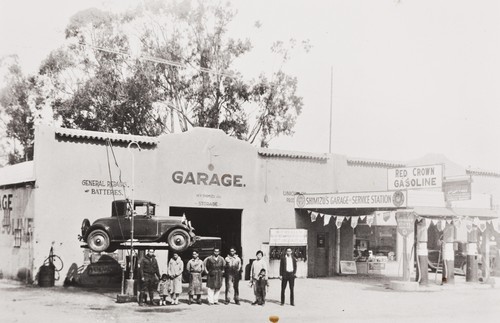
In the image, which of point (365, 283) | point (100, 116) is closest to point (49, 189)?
point (365, 283)

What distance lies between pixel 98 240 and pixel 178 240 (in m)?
2.51

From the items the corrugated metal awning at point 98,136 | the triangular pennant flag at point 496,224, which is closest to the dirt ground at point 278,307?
the triangular pennant flag at point 496,224

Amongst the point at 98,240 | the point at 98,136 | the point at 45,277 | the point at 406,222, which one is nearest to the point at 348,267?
the point at 406,222

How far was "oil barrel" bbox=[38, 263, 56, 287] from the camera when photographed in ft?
69.0

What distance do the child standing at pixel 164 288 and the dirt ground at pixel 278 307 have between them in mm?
351

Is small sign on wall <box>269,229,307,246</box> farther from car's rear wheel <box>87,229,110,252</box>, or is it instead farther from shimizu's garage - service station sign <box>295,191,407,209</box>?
car's rear wheel <box>87,229,110,252</box>

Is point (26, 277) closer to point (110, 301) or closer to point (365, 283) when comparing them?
point (110, 301)

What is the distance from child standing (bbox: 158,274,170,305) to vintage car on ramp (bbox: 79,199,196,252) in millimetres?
1953

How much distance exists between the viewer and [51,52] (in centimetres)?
4047

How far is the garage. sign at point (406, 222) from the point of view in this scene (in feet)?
74.3

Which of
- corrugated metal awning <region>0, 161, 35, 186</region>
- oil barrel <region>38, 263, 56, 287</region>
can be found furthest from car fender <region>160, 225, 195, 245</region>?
corrugated metal awning <region>0, 161, 35, 186</region>

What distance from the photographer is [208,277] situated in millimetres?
18422

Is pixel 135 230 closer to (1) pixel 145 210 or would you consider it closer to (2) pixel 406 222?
(1) pixel 145 210

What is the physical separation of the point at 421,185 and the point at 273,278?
754 centimetres
